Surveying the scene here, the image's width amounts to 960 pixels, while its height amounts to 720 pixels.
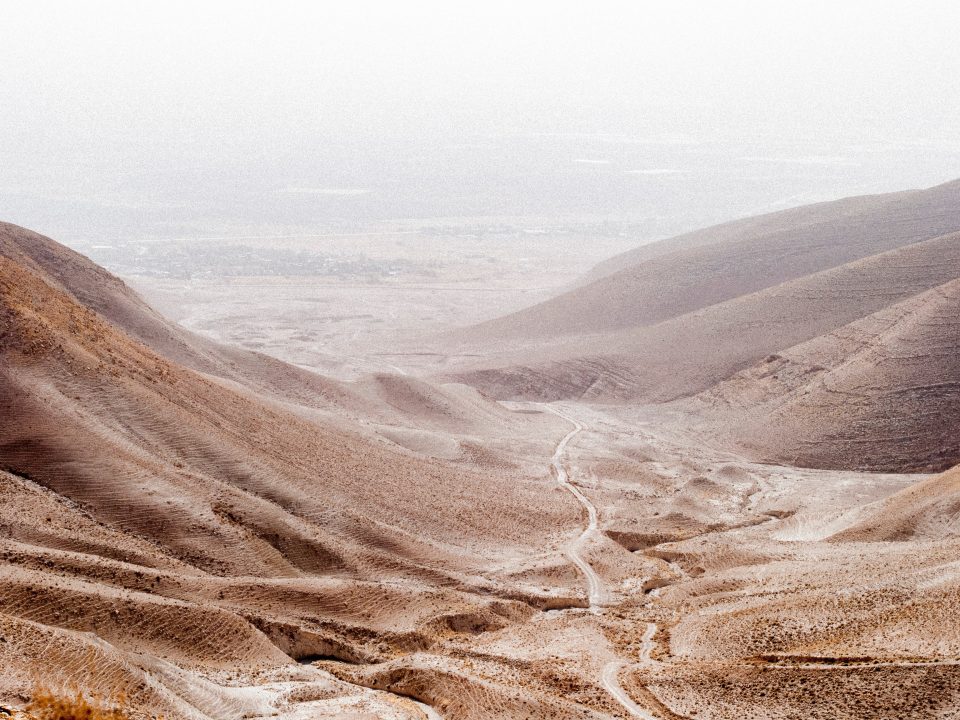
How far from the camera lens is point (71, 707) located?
50.6 ft

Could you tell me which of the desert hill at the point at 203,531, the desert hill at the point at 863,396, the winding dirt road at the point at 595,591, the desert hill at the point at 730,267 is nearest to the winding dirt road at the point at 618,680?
the winding dirt road at the point at 595,591

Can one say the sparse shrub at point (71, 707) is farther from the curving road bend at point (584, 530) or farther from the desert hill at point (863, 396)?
the desert hill at point (863, 396)

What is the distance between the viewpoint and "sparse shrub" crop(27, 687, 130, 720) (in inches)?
593

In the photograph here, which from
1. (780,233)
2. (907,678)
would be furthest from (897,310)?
(907,678)

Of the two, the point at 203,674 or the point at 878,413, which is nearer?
the point at 203,674

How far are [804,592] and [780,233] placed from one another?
233 ft

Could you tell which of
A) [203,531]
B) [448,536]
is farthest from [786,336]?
[203,531]

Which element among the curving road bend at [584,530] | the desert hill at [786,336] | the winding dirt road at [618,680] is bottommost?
the curving road bend at [584,530]

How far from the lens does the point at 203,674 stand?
2047 centimetres

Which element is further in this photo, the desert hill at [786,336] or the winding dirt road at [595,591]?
the desert hill at [786,336]

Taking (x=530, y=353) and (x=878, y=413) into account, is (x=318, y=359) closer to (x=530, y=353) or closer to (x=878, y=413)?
(x=530, y=353)

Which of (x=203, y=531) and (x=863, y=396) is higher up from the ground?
(x=203, y=531)

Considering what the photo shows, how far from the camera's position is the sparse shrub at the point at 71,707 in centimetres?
1505

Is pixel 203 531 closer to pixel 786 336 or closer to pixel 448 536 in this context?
pixel 448 536
